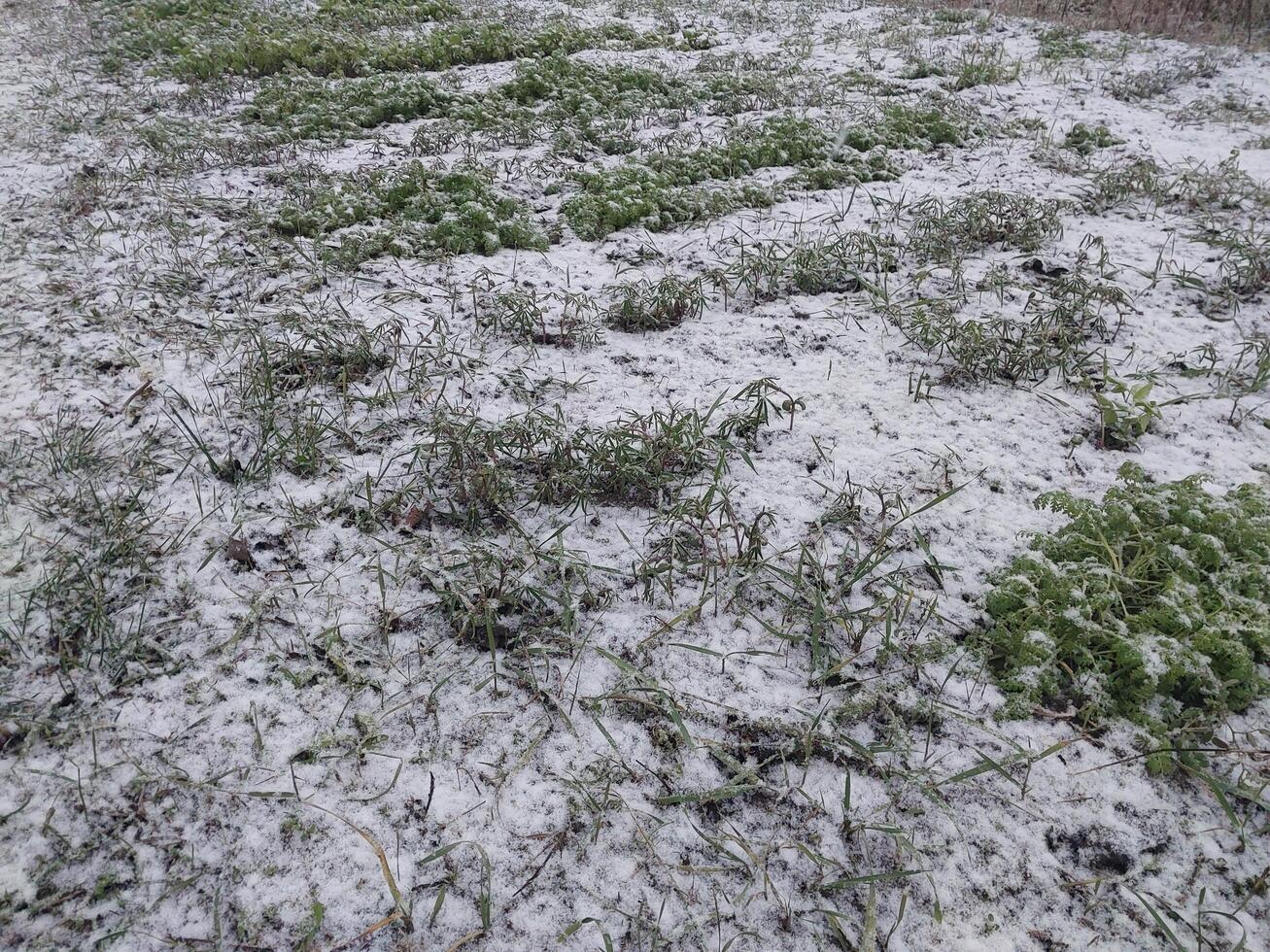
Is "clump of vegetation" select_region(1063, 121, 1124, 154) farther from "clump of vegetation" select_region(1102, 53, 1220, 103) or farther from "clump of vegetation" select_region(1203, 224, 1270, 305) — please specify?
"clump of vegetation" select_region(1203, 224, 1270, 305)

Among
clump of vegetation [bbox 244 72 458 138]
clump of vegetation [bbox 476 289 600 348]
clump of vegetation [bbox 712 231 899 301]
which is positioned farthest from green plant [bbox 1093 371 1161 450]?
clump of vegetation [bbox 244 72 458 138]

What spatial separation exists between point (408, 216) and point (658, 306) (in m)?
2.41

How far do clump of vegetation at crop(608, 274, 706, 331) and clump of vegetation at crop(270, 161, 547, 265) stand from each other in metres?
1.15

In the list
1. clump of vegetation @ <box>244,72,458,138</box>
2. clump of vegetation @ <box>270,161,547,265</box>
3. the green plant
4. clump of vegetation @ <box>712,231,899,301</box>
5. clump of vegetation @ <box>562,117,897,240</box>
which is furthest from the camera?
clump of vegetation @ <box>244,72,458,138</box>

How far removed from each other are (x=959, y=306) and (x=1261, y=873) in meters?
3.64

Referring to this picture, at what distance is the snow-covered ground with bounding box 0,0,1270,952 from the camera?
6.97 feet

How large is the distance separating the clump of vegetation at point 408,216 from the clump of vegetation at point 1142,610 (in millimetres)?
4203

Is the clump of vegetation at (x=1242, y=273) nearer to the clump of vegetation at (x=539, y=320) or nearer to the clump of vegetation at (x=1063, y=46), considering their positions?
the clump of vegetation at (x=539, y=320)

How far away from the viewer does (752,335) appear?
184 inches

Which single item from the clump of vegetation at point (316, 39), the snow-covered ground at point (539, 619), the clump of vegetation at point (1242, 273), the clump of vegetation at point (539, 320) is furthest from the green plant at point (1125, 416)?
the clump of vegetation at point (316, 39)

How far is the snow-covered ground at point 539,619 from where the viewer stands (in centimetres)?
212

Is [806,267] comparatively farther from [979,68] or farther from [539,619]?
[979,68]

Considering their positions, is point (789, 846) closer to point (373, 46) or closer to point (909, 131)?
point (909, 131)

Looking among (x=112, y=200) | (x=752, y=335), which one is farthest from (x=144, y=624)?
(x=112, y=200)
